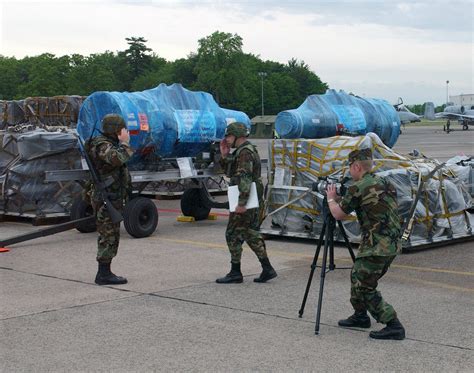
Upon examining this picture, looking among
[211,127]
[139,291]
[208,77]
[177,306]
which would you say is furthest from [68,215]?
[208,77]

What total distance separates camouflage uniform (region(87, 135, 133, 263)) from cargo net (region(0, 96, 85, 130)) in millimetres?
8593

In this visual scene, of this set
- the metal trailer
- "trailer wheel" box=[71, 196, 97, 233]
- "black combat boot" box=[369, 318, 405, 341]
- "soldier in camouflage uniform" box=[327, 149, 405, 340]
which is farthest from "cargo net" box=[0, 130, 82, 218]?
"black combat boot" box=[369, 318, 405, 341]

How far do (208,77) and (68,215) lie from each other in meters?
84.9

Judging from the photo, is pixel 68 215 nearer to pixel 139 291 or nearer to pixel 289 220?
pixel 289 220

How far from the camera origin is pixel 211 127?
45.2 ft

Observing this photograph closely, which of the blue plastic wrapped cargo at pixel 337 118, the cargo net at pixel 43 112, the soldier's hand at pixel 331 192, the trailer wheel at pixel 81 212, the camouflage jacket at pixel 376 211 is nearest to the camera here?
the camouflage jacket at pixel 376 211

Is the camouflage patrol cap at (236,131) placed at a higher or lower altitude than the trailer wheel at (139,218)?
higher

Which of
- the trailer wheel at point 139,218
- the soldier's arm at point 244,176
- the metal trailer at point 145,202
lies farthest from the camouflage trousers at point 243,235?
the trailer wheel at point 139,218

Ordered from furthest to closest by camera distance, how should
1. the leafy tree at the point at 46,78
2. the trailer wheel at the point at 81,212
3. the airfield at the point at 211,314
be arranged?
the leafy tree at the point at 46,78 < the trailer wheel at the point at 81,212 < the airfield at the point at 211,314

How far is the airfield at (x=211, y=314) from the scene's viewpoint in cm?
554

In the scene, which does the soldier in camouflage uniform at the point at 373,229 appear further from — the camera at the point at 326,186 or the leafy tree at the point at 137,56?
the leafy tree at the point at 137,56

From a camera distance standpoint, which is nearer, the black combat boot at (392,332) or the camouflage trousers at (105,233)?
the black combat boot at (392,332)

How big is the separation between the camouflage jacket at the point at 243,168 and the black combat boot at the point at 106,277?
168cm

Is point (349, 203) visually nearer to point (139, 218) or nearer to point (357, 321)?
point (357, 321)
